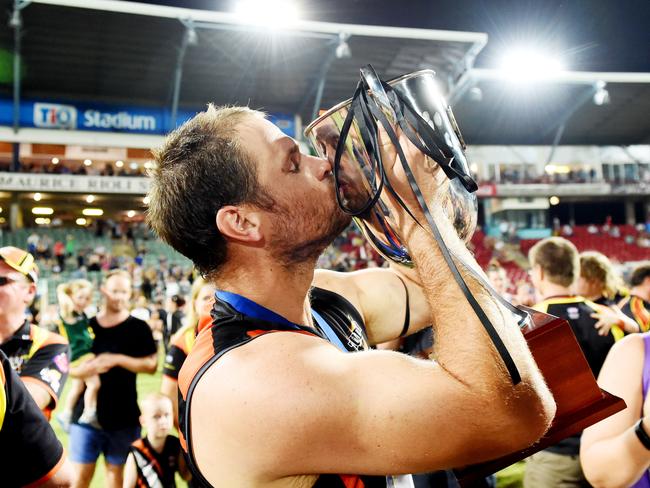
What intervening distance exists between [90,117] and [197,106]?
4.51 m

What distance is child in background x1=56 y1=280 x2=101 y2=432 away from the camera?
402 cm

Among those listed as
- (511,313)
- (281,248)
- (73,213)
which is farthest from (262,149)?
(73,213)


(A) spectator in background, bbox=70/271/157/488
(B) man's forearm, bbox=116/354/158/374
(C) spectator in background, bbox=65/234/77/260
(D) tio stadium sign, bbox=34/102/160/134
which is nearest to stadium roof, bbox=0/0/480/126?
(D) tio stadium sign, bbox=34/102/160/134

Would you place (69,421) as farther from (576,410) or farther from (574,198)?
(574,198)

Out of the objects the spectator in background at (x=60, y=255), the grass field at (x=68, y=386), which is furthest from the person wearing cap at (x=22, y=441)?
the spectator in background at (x=60, y=255)

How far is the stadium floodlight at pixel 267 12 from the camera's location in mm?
19109

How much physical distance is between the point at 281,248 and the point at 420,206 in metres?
0.42

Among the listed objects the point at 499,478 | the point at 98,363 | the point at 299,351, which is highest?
the point at 299,351

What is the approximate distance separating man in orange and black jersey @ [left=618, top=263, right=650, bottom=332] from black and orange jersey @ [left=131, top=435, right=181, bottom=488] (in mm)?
3724

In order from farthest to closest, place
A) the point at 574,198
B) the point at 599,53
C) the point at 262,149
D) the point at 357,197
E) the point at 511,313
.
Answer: the point at 574,198, the point at 599,53, the point at 262,149, the point at 357,197, the point at 511,313

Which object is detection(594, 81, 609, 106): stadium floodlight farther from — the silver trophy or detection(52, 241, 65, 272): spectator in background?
the silver trophy

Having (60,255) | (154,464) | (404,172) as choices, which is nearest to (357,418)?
(404,172)

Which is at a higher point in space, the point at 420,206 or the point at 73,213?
the point at 73,213

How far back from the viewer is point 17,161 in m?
21.9
